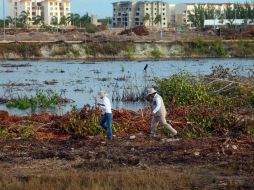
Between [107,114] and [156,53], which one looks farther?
[156,53]

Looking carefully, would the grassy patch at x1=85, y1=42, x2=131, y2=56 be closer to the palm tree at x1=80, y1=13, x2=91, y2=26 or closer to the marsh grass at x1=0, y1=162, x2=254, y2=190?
the marsh grass at x1=0, y1=162, x2=254, y2=190

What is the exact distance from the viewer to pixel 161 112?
17.4 m

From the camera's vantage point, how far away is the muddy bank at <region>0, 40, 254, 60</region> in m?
78.4

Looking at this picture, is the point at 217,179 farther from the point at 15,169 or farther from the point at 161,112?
the point at 161,112

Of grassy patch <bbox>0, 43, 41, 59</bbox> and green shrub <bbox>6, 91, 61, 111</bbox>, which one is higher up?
grassy patch <bbox>0, 43, 41, 59</bbox>

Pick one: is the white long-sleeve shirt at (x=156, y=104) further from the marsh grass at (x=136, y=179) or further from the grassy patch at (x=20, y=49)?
the grassy patch at (x=20, y=49)

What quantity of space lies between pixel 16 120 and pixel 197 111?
603cm

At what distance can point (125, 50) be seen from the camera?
265ft

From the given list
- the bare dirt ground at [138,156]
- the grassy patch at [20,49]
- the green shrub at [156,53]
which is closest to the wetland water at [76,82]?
the bare dirt ground at [138,156]

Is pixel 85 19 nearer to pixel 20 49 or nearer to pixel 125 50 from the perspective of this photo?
pixel 125 50

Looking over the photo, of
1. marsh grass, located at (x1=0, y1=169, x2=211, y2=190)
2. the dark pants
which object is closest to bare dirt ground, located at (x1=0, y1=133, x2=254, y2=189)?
the dark pants

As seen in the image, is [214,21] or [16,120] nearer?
[16,120]

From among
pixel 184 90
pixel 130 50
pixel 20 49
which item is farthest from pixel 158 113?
pixel 130 50

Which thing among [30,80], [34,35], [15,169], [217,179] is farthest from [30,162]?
[34,35]
